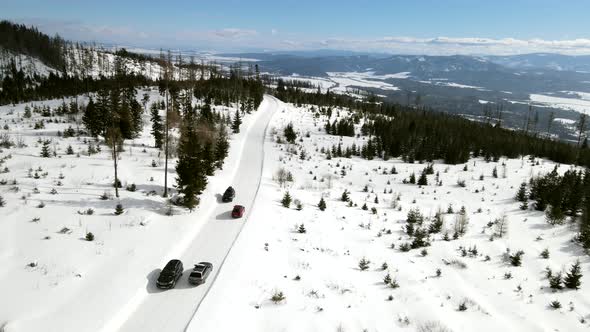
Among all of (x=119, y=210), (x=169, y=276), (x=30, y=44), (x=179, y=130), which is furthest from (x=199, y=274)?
(x=30, y=44)

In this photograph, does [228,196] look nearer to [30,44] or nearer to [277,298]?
[277,298]

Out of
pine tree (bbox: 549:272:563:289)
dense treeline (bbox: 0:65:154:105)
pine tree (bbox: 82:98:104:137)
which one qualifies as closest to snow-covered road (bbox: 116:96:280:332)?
pine tree (bbox: 82:98:104:137)

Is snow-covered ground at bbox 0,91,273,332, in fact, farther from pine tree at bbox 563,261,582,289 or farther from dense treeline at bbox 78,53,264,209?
pine tree at bbox 563,261,582,289

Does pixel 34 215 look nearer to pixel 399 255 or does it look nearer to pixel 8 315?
pixel 8 315

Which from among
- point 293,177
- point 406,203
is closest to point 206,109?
point 293,177

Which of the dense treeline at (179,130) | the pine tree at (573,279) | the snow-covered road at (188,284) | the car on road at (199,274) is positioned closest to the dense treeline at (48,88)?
the dense treeline at (179,130)
